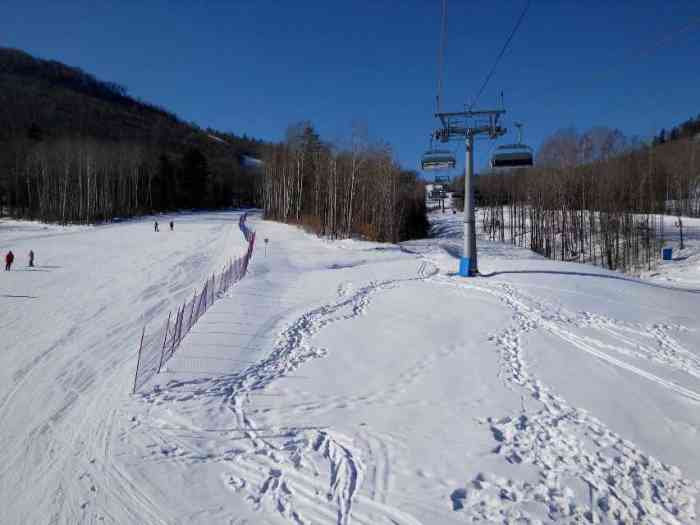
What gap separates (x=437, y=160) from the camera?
52.5 ft

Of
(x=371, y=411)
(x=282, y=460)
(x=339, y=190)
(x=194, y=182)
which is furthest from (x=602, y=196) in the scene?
(x=194, y=182)

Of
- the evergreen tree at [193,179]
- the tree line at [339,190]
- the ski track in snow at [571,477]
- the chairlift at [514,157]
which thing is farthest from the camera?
the evergreen tree at [193,179]

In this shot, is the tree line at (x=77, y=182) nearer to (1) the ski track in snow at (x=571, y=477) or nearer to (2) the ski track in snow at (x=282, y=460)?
(2) the ski track in snow at (x=282, y=460)

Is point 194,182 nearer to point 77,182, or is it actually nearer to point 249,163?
point 77,182

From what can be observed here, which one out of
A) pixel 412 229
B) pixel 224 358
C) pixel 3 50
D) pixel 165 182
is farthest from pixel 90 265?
pixel 3 50

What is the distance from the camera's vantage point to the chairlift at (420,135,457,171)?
52.0 ft

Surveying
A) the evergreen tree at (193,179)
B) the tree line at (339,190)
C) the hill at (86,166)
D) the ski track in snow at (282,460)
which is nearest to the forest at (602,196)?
the tree line at (339,190)

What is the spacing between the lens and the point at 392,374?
8.52 metres

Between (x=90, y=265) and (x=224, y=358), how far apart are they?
21.2 meters

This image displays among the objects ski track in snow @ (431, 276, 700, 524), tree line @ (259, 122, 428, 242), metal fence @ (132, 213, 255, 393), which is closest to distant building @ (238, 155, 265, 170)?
tree line @ (259, 122, 428, 242)

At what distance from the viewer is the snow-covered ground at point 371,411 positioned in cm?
485

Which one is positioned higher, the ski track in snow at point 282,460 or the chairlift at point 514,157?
the chairlift at point 514,157

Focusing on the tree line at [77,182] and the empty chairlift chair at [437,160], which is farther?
the tree line at [77,182]

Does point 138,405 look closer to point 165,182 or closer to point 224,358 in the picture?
point 224,358
